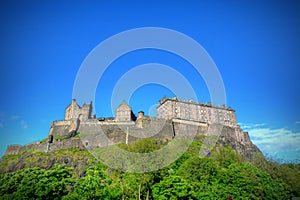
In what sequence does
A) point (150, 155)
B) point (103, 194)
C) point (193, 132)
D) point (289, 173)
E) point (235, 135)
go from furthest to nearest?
1. point (235, 135)
2. point (193, 132)
3. point (289, 173)
4. point (150, 155)
5. point (103, 194)

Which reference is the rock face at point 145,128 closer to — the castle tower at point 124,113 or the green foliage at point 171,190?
the castle tower at point 124,113

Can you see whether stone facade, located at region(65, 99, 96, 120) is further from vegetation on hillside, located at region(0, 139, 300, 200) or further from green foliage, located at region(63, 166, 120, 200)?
green foliage, located at region(63, 166, 120, 200)

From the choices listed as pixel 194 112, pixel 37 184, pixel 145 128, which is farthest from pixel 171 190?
pixel 194 112

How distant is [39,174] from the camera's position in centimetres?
2081

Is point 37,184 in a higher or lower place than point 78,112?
lower

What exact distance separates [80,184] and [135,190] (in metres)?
5.07

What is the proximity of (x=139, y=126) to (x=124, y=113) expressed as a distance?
7.24m

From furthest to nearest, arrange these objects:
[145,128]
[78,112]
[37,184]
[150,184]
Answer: [78,112] < [145,128] < [150,184] < [37,184]

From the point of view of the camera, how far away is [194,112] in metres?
56.0

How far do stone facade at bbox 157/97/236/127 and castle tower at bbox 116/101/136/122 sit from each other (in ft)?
27.8

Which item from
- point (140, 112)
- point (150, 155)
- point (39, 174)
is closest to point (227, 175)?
point (150, 155)

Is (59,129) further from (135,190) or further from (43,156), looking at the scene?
(135,190)

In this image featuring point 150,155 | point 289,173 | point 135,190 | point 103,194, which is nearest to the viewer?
point 103,194

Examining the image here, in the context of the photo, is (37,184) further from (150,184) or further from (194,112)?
(194,112)
